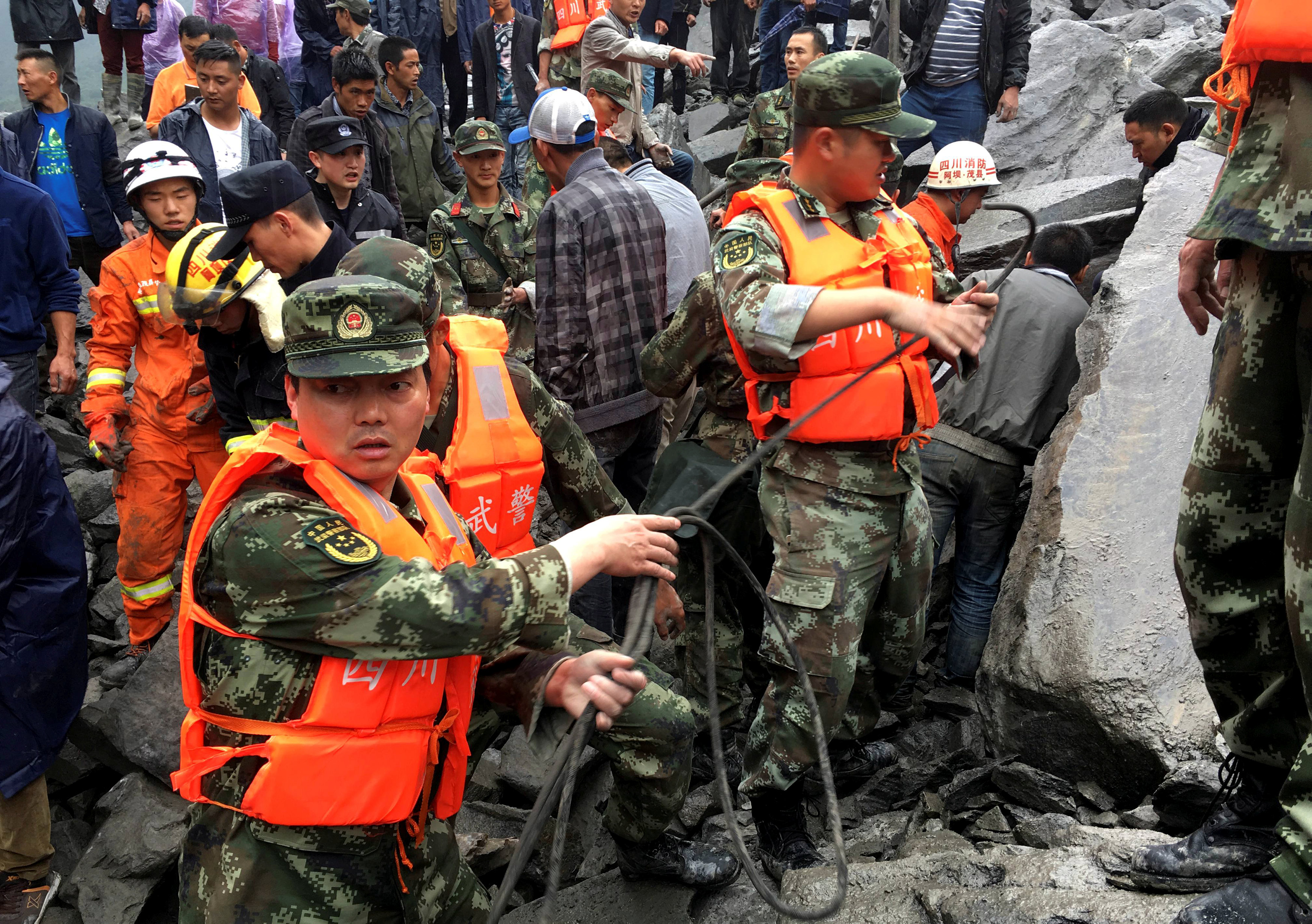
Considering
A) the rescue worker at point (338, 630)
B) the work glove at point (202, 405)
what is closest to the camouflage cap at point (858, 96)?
the rescue worker at point (338, 630)

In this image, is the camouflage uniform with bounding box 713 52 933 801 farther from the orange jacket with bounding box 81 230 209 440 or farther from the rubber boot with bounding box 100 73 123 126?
the rubber boot with bounding box 100 73 123 126

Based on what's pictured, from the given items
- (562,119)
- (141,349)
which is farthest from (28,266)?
(562,119)

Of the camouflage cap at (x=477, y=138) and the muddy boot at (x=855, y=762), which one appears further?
the camouflage cap at (x=477, y=138)

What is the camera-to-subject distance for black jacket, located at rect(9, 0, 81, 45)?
955 centimetres

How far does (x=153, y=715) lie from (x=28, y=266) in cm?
280

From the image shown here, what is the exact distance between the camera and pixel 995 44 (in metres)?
8.11

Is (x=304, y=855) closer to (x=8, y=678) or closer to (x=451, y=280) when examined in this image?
(x=8, y=678)

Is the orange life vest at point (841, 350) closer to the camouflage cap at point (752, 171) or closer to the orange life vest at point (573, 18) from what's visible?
the camouflage cap at point (752, 171)

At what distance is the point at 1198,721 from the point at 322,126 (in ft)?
17.0

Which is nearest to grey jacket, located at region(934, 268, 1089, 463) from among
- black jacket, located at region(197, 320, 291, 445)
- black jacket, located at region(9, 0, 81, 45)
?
black jacket, located at region(197, 320, 291, 445)

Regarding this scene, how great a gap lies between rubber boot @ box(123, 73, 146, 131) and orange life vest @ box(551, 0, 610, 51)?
5334 millimetres

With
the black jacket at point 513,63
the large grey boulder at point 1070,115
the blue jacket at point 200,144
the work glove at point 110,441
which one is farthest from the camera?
the large grey boulder at point 1070,115

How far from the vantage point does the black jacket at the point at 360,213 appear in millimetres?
6141

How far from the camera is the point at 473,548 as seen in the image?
112 inches
